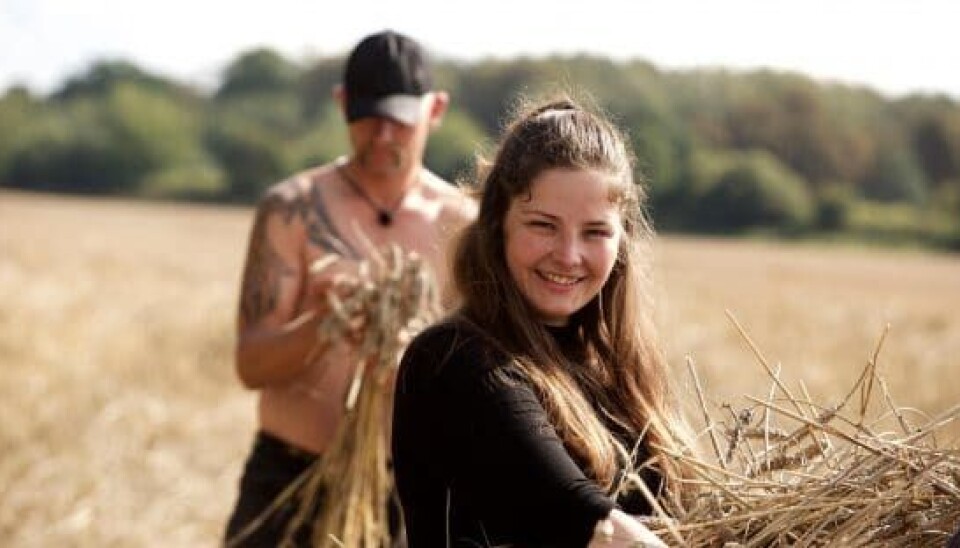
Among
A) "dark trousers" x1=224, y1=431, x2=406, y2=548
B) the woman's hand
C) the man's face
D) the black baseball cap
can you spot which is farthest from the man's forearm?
the woman's hand

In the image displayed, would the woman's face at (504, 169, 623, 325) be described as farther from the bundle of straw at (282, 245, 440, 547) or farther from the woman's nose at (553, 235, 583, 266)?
the bundle of straw at (282, 245, 440, 547)

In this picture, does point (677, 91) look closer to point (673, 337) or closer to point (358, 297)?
point (673, 337)

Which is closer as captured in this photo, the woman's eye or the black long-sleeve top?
the black long-sleeve top

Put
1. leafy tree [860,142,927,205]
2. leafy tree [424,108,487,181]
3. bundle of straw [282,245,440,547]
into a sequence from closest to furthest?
1. bundle of straw [282,245,440,547]
2. leafy tree [424,108,487,181]
3. leafy tree [860,142,927,205]

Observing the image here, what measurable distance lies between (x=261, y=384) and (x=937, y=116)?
49.1 meters

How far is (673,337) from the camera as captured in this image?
45.1 feet

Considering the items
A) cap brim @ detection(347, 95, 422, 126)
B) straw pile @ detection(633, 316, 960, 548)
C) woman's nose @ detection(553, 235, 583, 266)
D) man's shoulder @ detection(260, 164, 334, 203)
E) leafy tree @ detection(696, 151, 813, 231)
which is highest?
cap brim @ detection(347, 95, 422, 126)

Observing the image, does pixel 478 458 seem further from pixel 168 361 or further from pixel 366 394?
pixel 168 361

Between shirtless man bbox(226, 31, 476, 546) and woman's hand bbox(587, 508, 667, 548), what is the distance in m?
1.78

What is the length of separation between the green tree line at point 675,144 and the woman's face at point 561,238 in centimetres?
3652

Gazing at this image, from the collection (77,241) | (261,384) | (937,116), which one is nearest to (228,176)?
(937,116)

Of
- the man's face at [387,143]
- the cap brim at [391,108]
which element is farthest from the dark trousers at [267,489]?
the cap brim at [391,108]

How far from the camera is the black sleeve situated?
6.72 ft

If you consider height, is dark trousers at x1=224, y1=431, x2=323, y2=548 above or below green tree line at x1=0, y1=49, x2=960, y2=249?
above
